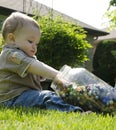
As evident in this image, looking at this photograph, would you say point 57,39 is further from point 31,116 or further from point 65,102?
point 31,116

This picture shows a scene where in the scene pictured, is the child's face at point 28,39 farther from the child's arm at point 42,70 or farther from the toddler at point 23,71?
the child's arm at point 42,70

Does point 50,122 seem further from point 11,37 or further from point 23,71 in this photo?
point 11,37

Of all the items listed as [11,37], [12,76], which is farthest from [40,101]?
[11,37]

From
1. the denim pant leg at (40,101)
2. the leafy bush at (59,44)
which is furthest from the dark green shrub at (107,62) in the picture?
the denim pant leg at (40,101)

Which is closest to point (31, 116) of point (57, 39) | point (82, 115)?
point (82, 115)

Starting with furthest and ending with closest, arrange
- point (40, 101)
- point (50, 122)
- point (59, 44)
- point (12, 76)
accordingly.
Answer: point (59, 44) < point (12, 76) < point (40, 101) < point (50, 122)

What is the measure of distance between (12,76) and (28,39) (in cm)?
38

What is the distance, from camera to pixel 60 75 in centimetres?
364

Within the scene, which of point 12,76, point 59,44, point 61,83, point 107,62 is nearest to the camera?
point 61,83

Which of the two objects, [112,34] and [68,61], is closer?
[68,61]

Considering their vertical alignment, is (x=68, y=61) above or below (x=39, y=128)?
below

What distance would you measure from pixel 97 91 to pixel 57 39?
950 cm

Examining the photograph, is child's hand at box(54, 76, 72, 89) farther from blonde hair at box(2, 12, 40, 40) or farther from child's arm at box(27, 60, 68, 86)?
blonde hair at box(2, 12, 40, 40)

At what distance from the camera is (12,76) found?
12.9 feet
